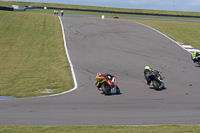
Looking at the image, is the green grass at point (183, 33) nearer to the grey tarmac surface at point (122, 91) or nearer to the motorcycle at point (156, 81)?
the grey tarmac surface at point (122, 91)

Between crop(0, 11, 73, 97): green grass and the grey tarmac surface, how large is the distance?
1.24 m

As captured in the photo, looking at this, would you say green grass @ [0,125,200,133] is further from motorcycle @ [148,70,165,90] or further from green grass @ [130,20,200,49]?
green grass @ [130,20,200,49]

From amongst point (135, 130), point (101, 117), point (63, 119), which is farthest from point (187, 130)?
point (63, 119)

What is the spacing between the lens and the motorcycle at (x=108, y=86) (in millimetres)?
15659

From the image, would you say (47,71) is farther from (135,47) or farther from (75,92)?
(135,47)

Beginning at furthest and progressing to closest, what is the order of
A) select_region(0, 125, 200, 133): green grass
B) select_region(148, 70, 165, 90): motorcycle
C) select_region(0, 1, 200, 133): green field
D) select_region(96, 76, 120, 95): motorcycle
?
select_region(148, 70, 165, 90): motorcycle
select_region(96, 76, 120, 95): motorcycle
select_region(0, 1, 200, 133): green field
select_region(0, 125, 200, 133): green grass

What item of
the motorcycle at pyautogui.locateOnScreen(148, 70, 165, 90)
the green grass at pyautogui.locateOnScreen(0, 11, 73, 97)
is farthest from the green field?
the motorcycle at pyautogui.locateOnScreen(148, 70, 165, 90)

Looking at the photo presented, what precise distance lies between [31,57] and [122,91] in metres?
13.1

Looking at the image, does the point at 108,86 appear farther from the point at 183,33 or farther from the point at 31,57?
the point at 183,33

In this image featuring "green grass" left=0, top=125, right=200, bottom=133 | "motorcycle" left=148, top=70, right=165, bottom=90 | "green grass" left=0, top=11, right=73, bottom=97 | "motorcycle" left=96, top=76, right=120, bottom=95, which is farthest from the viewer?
"green grass" left=0, top=11, right=73, bottom=97

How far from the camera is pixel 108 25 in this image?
4384cm

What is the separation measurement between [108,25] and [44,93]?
2901cm

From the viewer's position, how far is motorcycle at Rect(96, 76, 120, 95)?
15.7 metres

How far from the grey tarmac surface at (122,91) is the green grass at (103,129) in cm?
66
